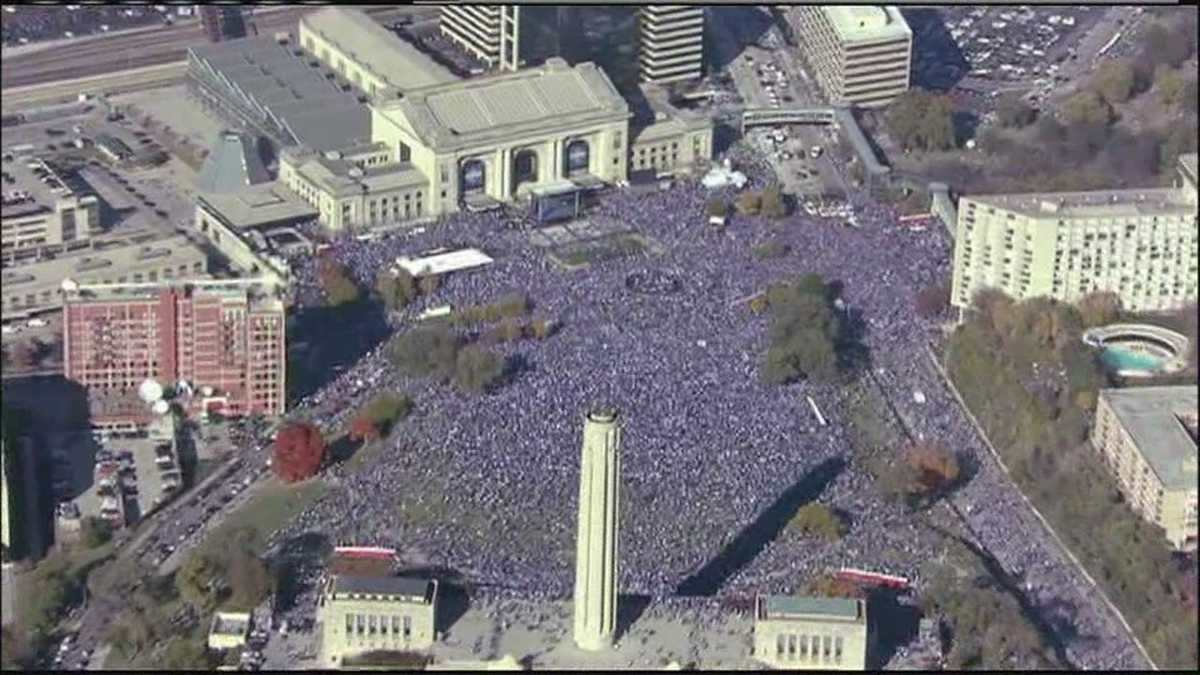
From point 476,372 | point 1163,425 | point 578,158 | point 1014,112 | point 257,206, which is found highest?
point 1014,112

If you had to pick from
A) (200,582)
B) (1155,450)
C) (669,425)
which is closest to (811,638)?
(1155,450)

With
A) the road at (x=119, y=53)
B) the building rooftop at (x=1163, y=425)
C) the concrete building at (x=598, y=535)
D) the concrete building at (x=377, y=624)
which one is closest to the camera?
the concrete building at (x=598, y=535)

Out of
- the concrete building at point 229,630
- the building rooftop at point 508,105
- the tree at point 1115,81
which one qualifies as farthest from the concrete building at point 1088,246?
the concrete building at point 229,630

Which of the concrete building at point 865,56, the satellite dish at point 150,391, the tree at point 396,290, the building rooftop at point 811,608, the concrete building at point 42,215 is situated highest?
the concrete building at point 865,56

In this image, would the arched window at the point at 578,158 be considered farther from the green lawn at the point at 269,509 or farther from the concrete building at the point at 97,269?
the green lawn at the point at 269,509

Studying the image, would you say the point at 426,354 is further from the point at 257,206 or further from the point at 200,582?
the point at 200,582

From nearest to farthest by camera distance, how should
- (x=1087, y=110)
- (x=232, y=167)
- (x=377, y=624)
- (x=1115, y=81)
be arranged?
(x=377, y=624)
(x=1087, y=110)
(x=232, y=167)
(x=1115, y=81)
